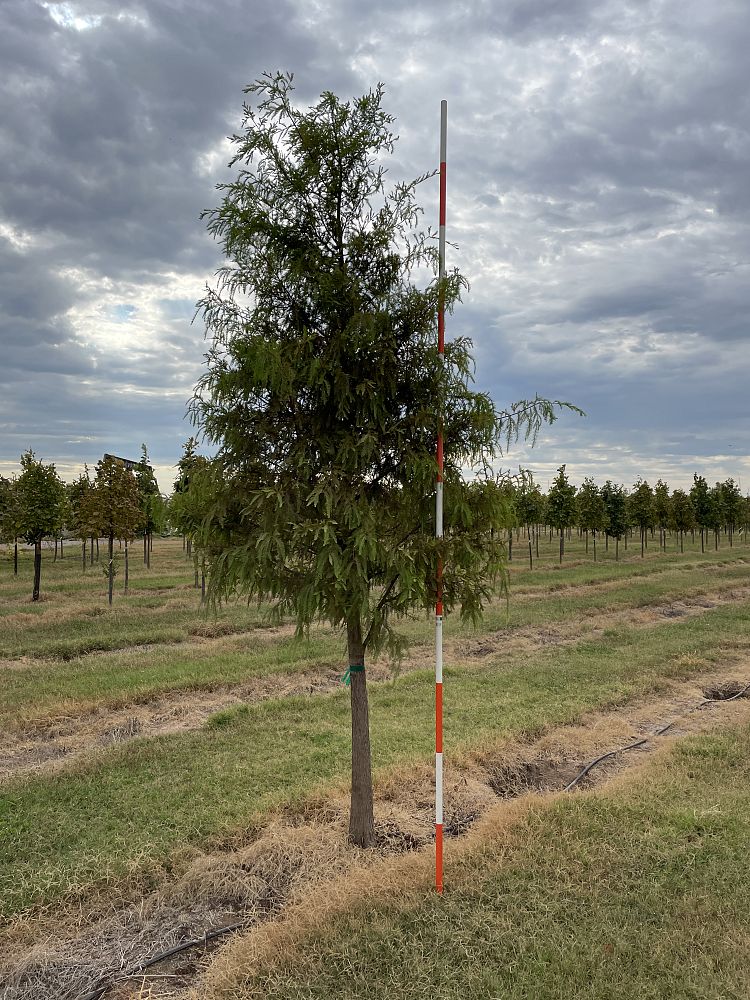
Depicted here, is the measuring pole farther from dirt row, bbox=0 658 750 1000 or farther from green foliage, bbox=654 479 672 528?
green foliage, bbox=654 479 672 528

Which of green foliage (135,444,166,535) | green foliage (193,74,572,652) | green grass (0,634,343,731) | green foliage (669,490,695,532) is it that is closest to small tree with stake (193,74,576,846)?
green foliage (193,74,572,652)

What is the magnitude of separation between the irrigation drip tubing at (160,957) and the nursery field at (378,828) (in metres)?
0.02

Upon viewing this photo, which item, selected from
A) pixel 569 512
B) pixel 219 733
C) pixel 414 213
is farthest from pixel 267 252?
pixel 569 512

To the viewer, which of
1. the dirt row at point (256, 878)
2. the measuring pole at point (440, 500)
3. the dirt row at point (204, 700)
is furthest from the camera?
the dirt row at point (204, 700)

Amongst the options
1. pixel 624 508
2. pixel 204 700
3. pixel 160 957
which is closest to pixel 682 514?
pixel 624 508

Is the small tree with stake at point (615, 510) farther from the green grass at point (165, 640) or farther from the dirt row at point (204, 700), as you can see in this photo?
the dirt row at point (204, 700)

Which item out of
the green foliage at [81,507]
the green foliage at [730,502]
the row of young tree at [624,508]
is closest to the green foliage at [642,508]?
the row of young tree at [624,508]

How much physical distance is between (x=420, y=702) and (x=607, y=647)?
709cm

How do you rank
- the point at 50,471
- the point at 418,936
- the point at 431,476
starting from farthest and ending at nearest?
1. the point at 50,471
2. the point at 431,476
3. the point at 418,936

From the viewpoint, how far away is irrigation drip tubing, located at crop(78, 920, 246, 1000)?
15.5ft

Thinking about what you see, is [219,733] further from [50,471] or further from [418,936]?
[50,471]

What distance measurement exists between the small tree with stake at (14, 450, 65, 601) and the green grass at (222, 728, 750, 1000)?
24.3 meters

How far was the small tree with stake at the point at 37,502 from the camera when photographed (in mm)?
25234

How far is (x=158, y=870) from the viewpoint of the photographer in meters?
6.30
